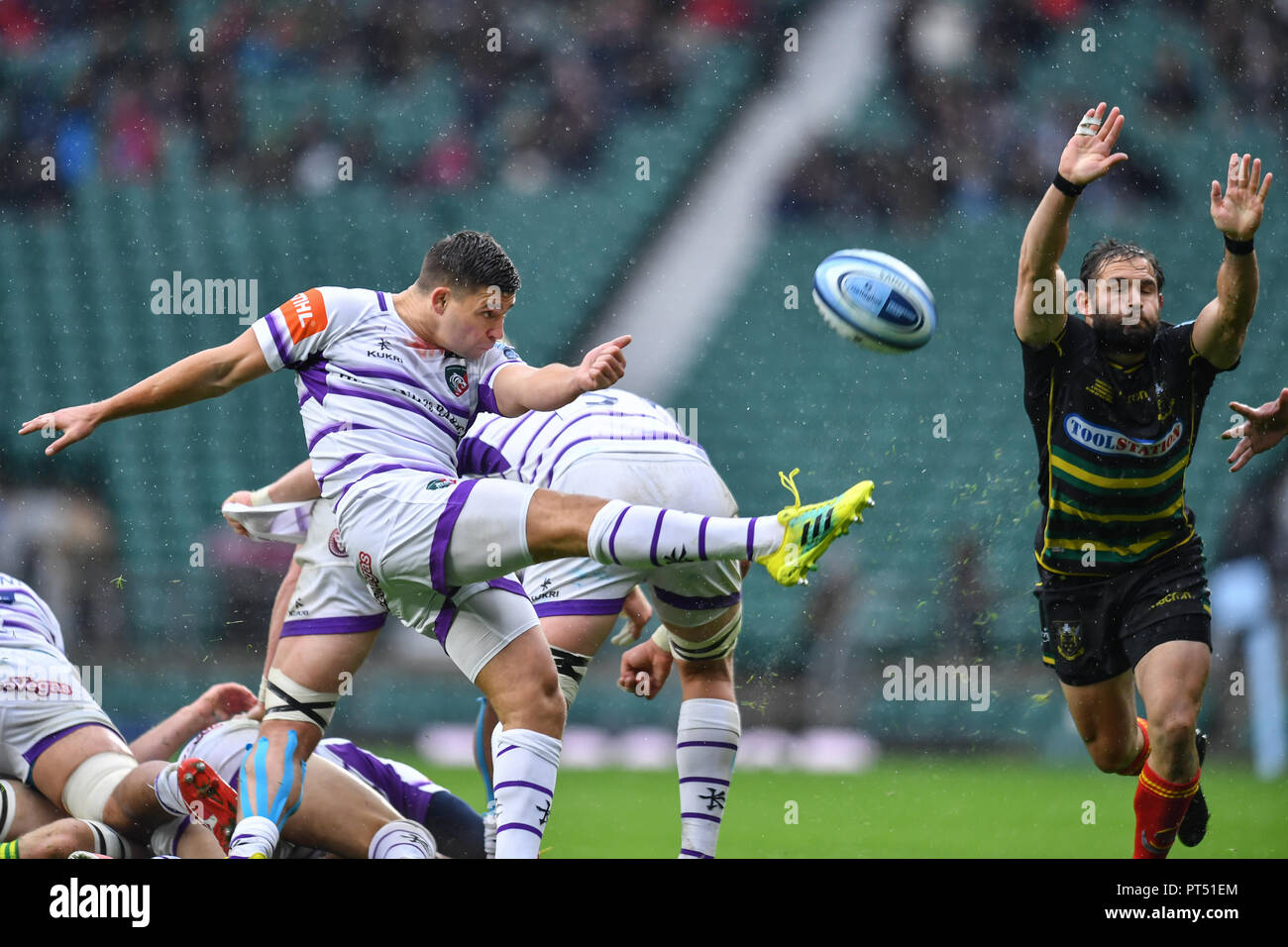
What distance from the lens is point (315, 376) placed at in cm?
399

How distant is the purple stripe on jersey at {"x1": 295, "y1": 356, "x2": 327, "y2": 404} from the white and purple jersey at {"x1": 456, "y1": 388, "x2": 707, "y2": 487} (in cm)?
50

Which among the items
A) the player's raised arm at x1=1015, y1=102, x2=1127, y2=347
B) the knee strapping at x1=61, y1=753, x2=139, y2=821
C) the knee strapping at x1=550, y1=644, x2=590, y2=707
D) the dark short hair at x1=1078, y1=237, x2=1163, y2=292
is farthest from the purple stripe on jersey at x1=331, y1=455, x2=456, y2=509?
the dark short hair at x1=1078, y1=237, x2=1163, y2=292

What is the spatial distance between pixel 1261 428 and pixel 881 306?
4.12ft

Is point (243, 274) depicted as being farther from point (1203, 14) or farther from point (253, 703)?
point (1203, 14)

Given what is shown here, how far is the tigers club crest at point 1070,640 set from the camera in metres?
4.48

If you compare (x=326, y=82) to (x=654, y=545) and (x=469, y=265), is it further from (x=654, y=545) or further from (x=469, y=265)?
(x=654, y=545)

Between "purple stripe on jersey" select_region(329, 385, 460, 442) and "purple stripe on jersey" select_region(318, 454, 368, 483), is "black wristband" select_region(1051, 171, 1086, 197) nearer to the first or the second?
"purple stripe on jersey" select_region(329, 385, 460, 442)

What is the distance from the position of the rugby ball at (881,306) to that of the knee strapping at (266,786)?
2092mm

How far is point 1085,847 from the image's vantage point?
5.55 meters

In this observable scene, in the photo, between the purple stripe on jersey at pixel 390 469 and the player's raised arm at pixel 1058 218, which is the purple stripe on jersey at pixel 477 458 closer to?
the purple stripe on jersey at pixel 390 469

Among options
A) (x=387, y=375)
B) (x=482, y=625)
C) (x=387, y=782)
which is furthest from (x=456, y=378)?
(x=387, y=782)

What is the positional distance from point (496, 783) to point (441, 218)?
777 centimetres

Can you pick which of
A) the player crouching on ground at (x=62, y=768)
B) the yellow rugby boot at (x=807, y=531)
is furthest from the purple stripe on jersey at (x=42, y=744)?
the yellow rugby boot at (x=807, y=531)

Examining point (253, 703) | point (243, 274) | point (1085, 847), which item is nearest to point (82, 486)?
point (243, 274)
